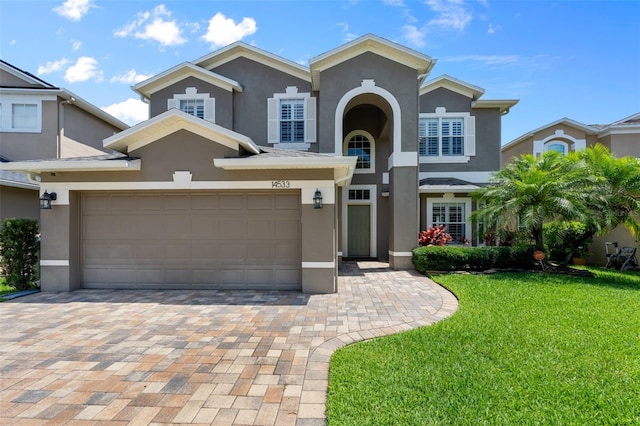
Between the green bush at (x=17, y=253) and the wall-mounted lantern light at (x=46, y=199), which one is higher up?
the wall-mounted lantern light at (x=46, y=199)

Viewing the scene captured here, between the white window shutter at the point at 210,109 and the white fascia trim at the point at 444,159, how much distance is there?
9.13m

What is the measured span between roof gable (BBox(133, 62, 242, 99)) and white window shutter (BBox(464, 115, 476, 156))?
1001cm

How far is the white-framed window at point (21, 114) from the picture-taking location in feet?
43.5

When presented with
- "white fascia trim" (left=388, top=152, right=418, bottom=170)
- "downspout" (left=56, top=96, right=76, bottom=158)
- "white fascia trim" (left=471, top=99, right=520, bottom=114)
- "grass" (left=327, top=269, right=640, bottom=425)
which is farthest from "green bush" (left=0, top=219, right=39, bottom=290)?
"white fascia trim" (left=471, top=99, right=520, bottom=114)

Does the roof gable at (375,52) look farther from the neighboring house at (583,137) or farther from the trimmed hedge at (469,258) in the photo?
the neighboring house at (583,137)

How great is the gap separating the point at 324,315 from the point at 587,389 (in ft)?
13.0

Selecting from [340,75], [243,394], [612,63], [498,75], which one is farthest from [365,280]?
[612,63]

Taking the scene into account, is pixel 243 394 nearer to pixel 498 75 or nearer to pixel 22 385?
pixel 22 385

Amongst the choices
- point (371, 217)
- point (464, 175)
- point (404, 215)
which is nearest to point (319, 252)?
point (404, 215)

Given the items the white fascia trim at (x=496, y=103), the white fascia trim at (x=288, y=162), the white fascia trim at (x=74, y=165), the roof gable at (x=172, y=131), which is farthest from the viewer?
the white fascia trim at (x=496, y=103)

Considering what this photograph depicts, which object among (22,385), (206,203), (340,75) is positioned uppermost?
(340,75)

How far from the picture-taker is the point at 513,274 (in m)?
9.99

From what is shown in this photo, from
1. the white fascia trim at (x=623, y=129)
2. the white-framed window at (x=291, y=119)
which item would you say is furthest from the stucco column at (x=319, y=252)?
the white fascia trim at (x=623, y=129)

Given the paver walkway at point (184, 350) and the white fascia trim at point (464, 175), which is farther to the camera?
the white fascia trim at point (464, 175)
